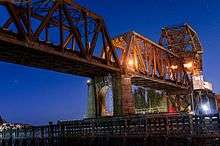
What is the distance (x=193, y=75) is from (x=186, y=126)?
161ft

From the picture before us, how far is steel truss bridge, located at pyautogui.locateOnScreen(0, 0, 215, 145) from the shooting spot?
91.9 ft

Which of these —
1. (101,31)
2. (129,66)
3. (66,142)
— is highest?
(101,31)

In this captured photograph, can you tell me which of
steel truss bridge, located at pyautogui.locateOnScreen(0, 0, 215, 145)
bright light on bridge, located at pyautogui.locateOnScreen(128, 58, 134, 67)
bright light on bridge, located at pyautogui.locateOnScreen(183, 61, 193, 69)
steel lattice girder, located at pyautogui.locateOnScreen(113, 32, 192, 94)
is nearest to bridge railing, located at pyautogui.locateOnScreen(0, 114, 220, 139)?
steel truss bridge, located at pyautogui.locateOnScreen(0, 0, 215, 145)

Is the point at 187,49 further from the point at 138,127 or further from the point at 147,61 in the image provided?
the point at 138,127

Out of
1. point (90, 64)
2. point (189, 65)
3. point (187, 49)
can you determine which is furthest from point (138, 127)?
point (187, 49)

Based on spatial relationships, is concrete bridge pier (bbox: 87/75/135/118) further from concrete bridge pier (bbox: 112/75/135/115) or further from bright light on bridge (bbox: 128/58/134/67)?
bright light on bridge (bbox: 128/58/134/67)

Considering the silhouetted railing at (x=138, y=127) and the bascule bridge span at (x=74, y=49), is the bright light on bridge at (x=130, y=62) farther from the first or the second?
the silhouetted railing at (x=138, y=127)

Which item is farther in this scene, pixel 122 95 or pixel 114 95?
pixel 114 95

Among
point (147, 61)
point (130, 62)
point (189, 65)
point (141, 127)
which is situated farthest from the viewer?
point (189, 65)

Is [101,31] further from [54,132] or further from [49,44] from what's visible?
[54,132]

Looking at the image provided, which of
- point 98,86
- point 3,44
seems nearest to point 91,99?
point 98,86

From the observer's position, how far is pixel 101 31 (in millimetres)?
39906

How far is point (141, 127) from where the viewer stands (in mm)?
29969

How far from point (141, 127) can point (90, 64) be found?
34.0 ft
